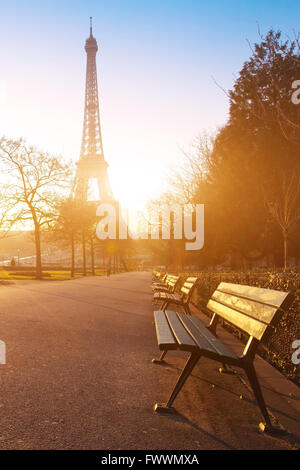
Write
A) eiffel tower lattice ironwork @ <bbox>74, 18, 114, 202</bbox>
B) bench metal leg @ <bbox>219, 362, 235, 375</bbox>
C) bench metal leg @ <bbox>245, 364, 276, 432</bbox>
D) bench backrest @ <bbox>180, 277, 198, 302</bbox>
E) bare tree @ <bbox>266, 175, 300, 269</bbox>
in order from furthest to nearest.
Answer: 1. eiffel tower lattice ironwork @ <bbox>74, 18, 114, 202</bbox>
2. bare tree @ <bbox>266, 175, 300, 269</bbox>
3. bench backrest @ <bbox>180, 277, 198, 302</bbox>
4. bench metal leg @ <bbox>219, 362, 235, 375</bbox>
5. bench metal leg @ <bbox>245, 364, 276, 432</bbox>

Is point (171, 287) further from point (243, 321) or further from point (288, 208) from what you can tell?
point (288, 208)

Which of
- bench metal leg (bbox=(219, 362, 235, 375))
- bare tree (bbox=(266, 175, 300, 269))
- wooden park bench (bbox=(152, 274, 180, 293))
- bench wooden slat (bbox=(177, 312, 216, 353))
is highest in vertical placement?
bare tree (bbox=(266, 175, 300, 269))

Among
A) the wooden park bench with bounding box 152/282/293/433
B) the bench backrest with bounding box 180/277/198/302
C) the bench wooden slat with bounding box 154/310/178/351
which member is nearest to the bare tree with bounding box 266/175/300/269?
the bench backrest with bounding box 180/277/198/302

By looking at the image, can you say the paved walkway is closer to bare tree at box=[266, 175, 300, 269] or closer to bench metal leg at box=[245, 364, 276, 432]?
bench metal leg at box=[245, 364, 276, 432]

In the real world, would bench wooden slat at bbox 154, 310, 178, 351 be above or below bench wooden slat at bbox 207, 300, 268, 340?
below

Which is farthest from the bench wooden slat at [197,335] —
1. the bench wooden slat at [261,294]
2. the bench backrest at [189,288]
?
the bench backrest at [189,288]

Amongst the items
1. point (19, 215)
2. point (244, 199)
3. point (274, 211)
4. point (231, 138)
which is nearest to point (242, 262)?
point (244, 199)

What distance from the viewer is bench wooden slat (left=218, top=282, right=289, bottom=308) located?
9.62 ft

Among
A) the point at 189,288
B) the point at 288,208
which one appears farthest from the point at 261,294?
Answer: the point at 288,208

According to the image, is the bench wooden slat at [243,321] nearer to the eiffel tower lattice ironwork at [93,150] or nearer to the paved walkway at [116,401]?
the paved walkway at [116,401]

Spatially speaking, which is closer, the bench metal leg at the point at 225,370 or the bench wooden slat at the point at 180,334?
the bench wooden slat at the point at 180,334

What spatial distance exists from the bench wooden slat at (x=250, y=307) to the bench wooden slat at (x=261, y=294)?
0.11 ft

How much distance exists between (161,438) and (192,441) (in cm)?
19

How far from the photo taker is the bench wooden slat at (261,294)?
2.93 metres
